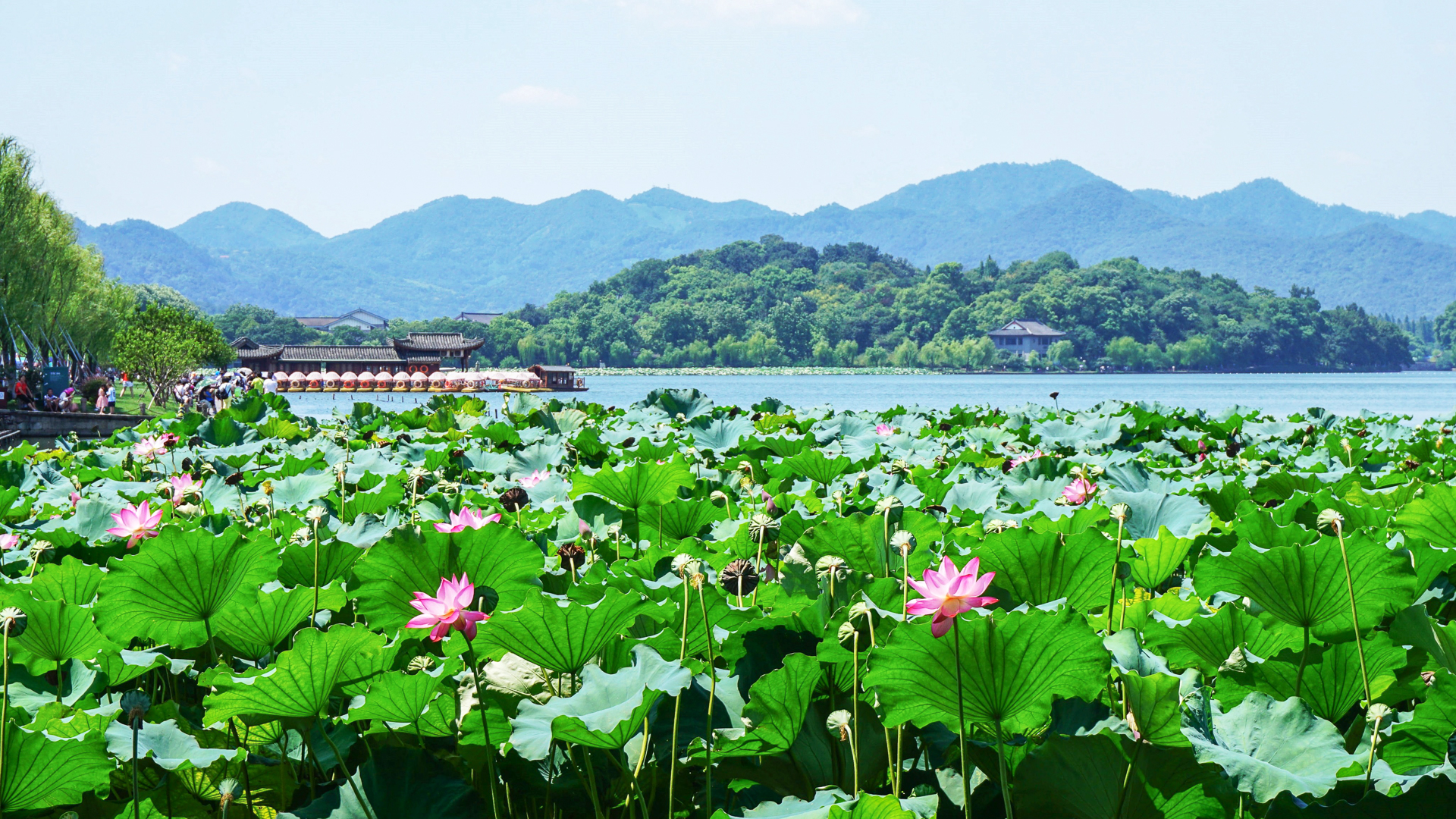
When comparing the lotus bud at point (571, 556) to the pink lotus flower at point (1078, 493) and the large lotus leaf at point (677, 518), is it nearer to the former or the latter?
the large lotus leaf at point (677, 518)

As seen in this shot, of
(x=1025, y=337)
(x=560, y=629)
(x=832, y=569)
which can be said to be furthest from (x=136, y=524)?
(x=1025, y=337)

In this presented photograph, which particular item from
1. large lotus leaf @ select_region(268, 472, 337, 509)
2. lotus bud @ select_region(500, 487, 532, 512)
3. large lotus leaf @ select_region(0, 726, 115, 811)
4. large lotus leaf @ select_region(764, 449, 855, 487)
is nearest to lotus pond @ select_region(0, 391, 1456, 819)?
large lotus leaf @ select_region(0, 726, 115, 811)

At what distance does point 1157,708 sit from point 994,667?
0.53ft

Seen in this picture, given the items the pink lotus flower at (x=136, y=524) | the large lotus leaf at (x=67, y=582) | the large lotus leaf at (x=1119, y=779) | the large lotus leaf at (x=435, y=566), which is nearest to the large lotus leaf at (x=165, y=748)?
the large lotus leaf at (x=435, y=566)

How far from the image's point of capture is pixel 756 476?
3314 millimetres

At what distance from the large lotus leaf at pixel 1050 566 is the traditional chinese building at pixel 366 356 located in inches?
2610

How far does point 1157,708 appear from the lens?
103cm

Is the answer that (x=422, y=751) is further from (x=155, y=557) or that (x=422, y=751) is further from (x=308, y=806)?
(x=155, y=557)

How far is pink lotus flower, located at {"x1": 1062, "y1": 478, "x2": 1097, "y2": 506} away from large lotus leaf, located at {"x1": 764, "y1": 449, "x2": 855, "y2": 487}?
61cm

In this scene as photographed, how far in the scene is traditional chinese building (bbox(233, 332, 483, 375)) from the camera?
66.1m

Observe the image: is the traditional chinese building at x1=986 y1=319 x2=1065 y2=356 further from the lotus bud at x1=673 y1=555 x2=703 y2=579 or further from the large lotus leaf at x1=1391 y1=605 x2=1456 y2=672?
the lotus bud at x1=673 y1=555 x2=703 y2=579

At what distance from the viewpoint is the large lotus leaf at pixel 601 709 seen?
1.00 meters

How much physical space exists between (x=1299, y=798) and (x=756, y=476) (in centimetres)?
230

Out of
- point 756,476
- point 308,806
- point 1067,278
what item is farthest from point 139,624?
point 1067,278
